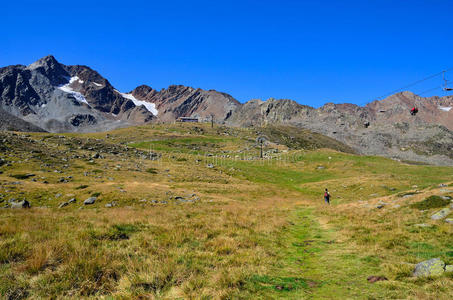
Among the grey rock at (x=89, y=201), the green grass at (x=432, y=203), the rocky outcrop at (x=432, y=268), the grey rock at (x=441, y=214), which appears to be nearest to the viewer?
the rocky outcrop at (x=432, y=268)

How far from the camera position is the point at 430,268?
6965 mm

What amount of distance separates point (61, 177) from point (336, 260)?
1259 inches

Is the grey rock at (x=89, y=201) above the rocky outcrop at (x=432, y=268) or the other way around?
the other way around

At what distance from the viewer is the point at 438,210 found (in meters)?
14.2

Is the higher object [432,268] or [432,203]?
[432,268]

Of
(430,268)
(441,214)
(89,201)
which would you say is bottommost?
(89,201)

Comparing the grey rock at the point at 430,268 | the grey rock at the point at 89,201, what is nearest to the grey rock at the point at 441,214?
the grey rock at the point at 430,268

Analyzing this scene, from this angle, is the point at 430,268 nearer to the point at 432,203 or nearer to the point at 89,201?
the point at 432,203

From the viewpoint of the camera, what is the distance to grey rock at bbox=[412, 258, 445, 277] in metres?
6.76

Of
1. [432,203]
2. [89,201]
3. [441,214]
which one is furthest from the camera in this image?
[89,201]

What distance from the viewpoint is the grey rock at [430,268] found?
266 inches

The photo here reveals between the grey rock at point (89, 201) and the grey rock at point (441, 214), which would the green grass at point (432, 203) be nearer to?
the grey rock at point (441, 214)

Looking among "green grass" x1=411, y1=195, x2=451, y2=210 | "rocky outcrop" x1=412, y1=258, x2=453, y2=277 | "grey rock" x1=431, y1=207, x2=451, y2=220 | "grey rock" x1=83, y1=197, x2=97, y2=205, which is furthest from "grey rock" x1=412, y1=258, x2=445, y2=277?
"grey rock" x1=83, y1=197, x2=97, y2=205

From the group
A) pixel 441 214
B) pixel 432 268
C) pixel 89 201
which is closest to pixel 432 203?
pixel 441 214
